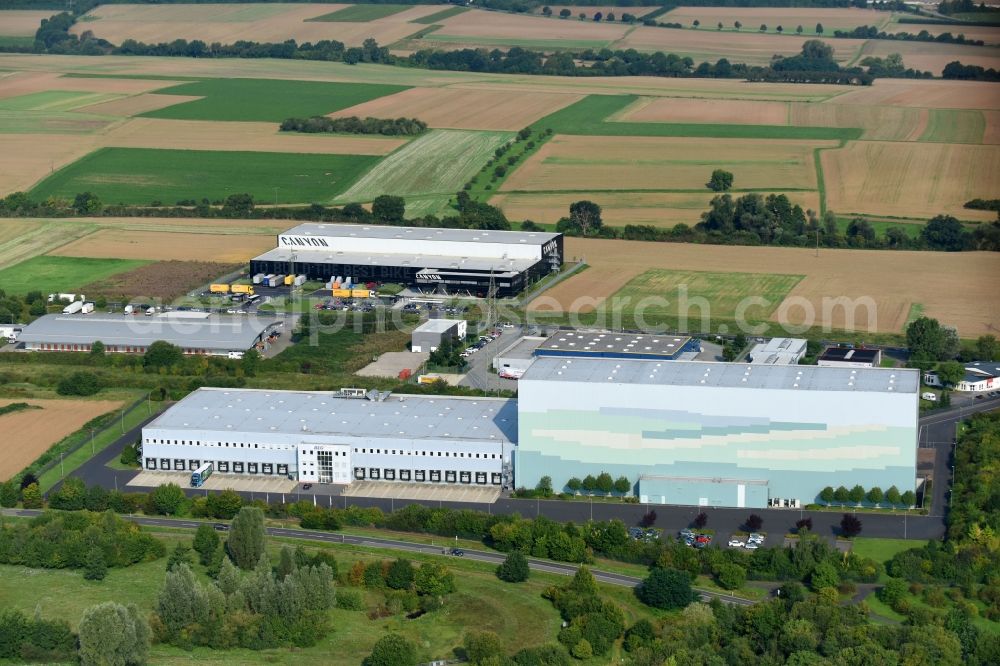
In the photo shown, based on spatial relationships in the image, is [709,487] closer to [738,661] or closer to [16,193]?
[738,661]

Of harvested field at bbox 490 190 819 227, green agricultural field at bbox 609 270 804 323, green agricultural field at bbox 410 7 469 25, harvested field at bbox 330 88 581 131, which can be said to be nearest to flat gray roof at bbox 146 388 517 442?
green agricultural field at bbox 609 270 804 323

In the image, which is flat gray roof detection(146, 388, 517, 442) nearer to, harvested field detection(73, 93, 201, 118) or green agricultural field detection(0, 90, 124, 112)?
harvested field detection(73, 93, 201, 118)

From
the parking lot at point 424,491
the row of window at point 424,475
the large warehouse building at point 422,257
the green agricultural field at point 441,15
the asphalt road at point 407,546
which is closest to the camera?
the asphalt road at point 407,546

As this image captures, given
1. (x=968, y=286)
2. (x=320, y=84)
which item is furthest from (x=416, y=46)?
(x=968, y=286)

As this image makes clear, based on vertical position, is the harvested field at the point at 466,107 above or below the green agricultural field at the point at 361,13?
below

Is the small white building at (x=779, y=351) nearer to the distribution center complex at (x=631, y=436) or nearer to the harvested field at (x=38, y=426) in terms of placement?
the distribution center complex at (x=631, y=436)

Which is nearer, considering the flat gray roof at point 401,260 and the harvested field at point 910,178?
the flat gray roof at point 401,260

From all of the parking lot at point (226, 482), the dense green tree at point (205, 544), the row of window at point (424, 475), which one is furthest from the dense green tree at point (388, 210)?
the dense green tree at point (205, 544)

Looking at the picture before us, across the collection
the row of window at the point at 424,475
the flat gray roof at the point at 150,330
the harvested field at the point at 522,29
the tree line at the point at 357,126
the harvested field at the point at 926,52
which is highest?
the harvested field at the point at 522,29
